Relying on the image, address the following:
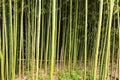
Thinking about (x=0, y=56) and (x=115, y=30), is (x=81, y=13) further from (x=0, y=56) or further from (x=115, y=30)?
(x=0, y=56)

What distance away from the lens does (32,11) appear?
249 inches

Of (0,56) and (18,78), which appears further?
(18,78)

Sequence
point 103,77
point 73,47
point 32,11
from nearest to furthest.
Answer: point 103,77, point 32,11, point 73,47

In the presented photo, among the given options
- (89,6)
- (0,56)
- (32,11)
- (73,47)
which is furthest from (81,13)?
(0,56)

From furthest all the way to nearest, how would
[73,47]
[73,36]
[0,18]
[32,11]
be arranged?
[73,47] < [73,36] < [32,11] < [0,18]

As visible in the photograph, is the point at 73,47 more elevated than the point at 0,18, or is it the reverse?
the point at 0,18

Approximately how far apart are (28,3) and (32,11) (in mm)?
230

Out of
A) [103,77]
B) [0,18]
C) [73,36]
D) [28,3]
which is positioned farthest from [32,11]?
[103,77]

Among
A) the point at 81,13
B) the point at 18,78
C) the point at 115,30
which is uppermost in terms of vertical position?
the point at 81,13

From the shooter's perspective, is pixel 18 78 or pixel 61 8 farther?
pixel 61 8

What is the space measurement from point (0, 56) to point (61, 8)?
2757 mm

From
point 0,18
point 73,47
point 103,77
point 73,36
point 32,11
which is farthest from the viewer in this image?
point 73,47

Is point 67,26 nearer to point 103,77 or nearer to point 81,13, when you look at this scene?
point 81,13

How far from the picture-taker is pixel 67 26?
7.37 m
